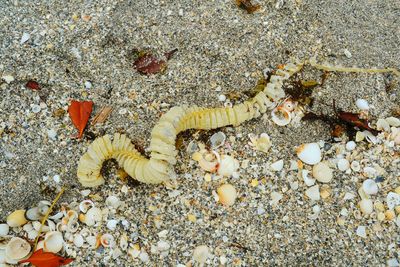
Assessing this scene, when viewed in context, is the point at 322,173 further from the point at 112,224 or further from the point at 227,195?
the point at 112,224

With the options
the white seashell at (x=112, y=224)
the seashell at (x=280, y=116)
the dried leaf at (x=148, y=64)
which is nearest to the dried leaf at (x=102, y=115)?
the dried leaf at (x=148, y=64)

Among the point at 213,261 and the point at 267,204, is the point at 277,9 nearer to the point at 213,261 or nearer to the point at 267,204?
the point at 267,204

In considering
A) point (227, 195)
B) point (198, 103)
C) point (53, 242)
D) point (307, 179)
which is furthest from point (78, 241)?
point (307, 179)

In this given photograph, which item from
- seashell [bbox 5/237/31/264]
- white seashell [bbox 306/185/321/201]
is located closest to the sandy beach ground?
white seashell [bbox 306/185/321/201]

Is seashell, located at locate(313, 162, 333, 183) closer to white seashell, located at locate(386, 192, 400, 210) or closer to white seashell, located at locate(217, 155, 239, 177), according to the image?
white seashell, located at locate(386, 192, 400, 210)

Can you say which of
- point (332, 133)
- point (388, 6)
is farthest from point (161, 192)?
point (388, 6)
